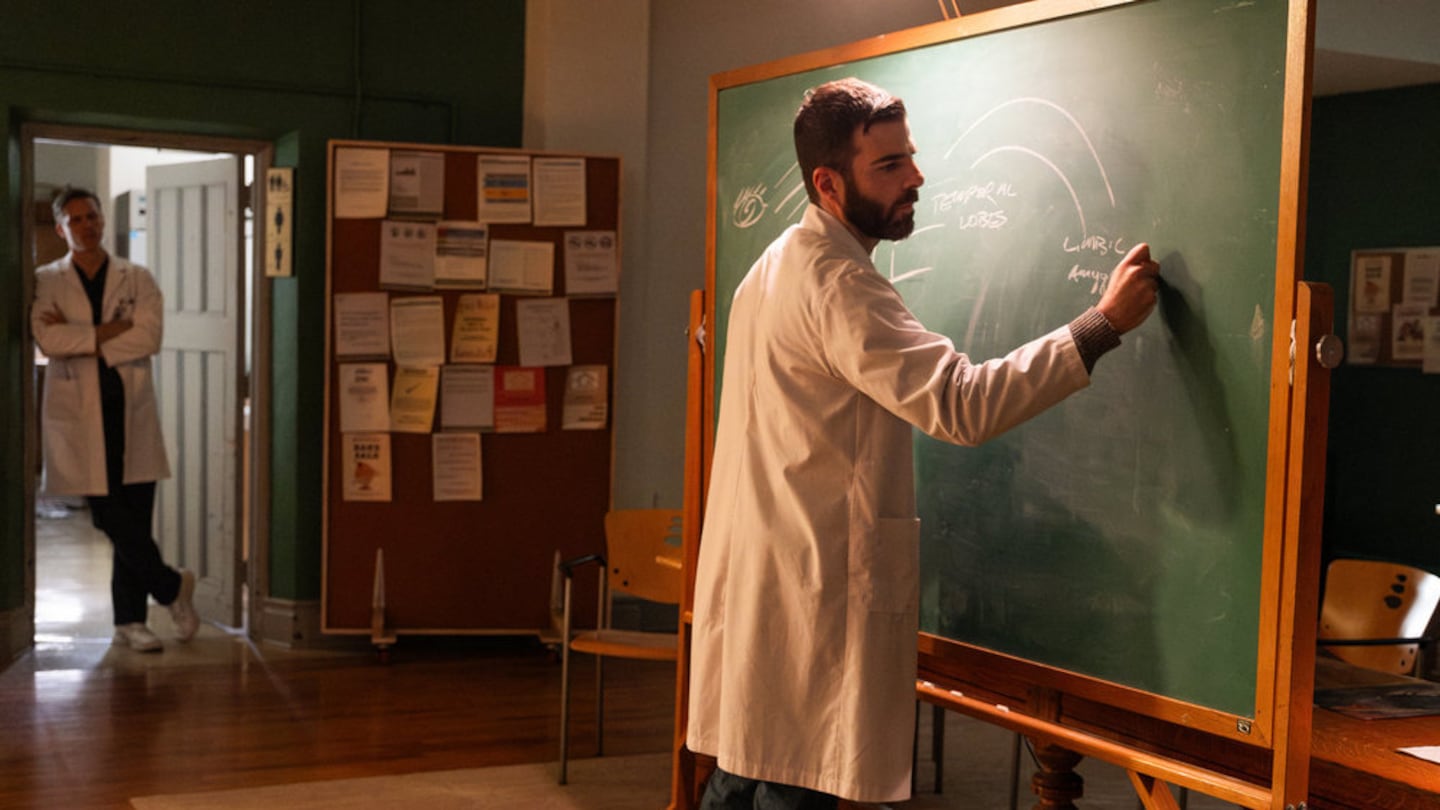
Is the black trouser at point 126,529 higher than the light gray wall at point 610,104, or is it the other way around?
the light gray wall at point 610,104

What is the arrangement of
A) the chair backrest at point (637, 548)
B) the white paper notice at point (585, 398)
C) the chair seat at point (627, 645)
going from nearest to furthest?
the chair seat at point (627, 645)
the chair backrest at point (637, 548)
the white paper notice at point (585, 398)

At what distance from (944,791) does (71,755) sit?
2.63 metres

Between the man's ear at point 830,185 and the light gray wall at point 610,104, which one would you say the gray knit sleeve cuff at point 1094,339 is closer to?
the man's ear at point 830,185

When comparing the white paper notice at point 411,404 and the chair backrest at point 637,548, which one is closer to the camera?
the chair backrest at point 637,548

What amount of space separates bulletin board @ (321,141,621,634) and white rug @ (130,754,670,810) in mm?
1474

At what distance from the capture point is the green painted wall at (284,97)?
5.30m

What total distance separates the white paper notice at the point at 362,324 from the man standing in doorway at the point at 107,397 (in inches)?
29.5

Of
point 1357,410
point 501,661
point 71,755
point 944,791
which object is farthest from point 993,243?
point 1357,410

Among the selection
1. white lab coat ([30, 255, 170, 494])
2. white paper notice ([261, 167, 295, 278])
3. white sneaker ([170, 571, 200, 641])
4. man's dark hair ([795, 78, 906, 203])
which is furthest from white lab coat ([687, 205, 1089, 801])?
white sneaker ([170, 571, 200, 641])

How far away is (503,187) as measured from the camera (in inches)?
221

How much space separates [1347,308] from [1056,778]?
5.17 m

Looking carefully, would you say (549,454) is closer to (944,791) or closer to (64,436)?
(64,436)

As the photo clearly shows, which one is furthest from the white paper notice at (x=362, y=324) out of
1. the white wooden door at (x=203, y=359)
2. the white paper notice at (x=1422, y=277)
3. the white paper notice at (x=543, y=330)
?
the white paper notice at (x=1422, y=277)

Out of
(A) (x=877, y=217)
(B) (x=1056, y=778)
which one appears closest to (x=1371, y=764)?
(B) (x=1056, y=778)
